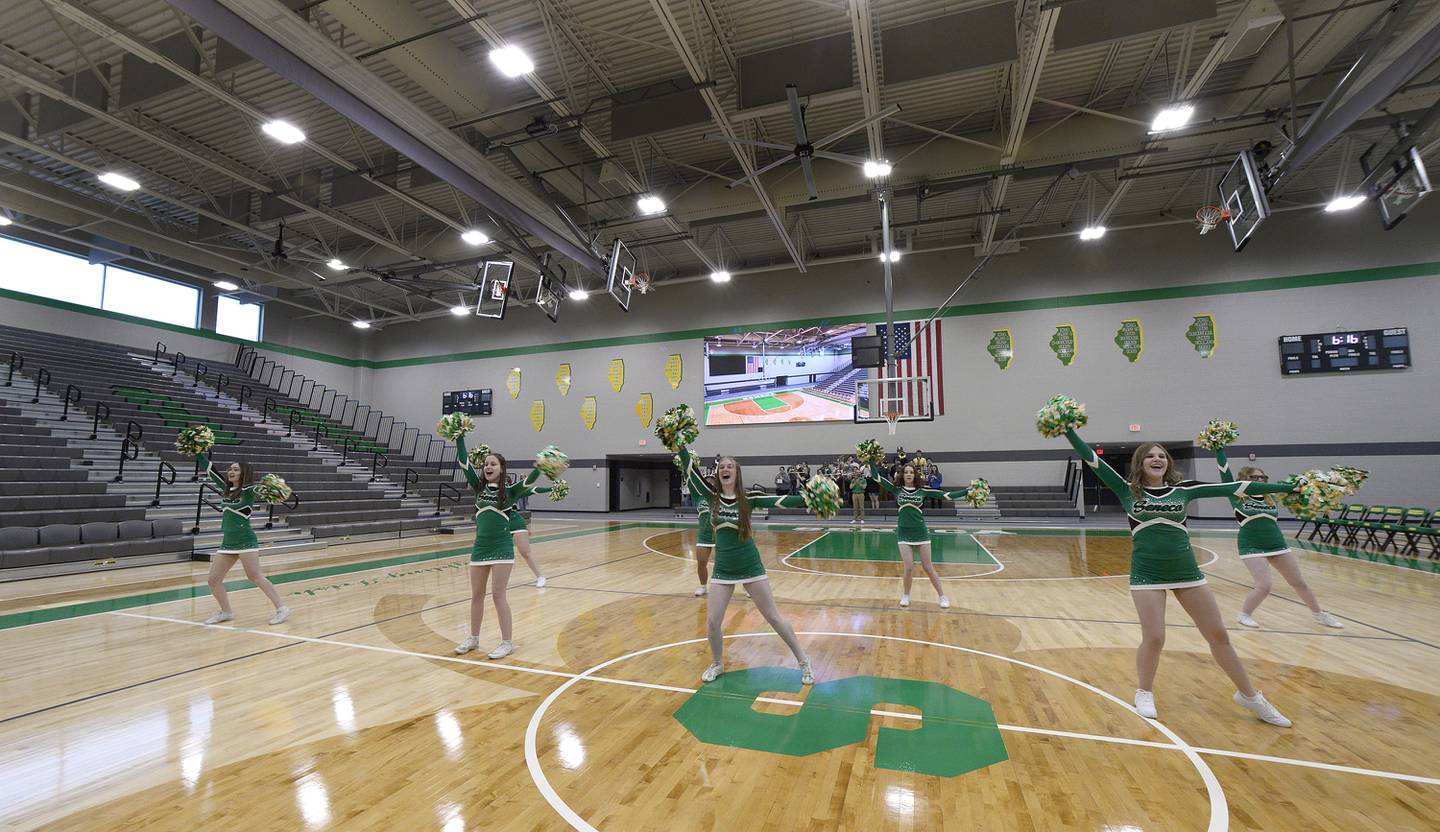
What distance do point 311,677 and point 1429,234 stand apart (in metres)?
27.0

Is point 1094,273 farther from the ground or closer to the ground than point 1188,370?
farther from the ground

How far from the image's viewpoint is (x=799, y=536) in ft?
48.8

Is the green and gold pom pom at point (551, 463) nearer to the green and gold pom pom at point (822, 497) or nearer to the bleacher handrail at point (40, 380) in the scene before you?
the green and gold pom pom at point (822, 497)

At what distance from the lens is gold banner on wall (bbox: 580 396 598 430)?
2320 centimetres

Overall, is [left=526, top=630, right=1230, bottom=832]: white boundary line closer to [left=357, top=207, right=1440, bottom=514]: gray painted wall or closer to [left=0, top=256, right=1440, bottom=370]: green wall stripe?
[left=357, top=207, right=1440, bottom=514]: gray painted wall

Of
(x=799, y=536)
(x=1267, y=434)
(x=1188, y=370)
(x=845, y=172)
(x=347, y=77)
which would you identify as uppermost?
(x=845, y=172)

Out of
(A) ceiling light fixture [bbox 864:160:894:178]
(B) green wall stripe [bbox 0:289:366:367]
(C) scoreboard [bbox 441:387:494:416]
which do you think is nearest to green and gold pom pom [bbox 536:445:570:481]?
(A) ceiling light fixture [bbox 864:160:894:178]

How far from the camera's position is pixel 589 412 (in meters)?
23.2

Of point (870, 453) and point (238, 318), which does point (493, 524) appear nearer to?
point (870, 453)

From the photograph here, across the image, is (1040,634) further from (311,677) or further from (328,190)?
(328,190)

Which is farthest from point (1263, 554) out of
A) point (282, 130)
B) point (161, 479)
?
point (161, 479)

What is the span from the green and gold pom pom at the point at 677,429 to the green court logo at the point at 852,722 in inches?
73.7

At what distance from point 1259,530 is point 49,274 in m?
30.0

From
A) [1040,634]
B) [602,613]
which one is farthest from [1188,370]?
[602,613]
